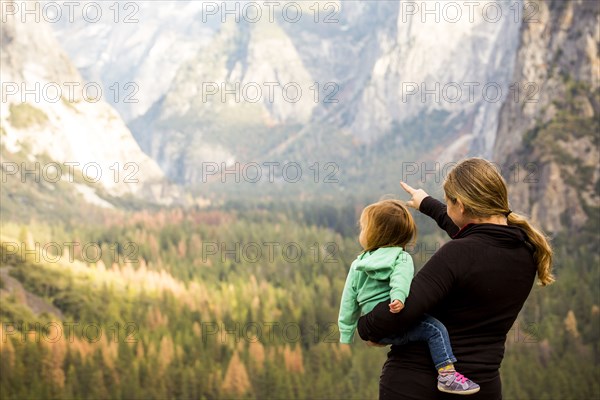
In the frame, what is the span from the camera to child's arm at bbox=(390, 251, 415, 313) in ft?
25.7

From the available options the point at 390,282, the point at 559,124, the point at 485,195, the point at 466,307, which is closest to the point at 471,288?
the point at 466,307

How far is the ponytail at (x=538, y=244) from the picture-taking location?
816 centimetres

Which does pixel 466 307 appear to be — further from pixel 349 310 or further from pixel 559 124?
pixel 559 124

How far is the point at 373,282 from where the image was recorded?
8.58m

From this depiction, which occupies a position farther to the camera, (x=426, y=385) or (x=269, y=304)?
(x=269, y=304)

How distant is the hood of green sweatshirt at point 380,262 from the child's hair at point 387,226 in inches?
4.3

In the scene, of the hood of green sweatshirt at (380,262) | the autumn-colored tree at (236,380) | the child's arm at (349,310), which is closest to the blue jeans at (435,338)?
the hood of green sweatshirt at (380,262)

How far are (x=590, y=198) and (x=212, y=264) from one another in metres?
77.1

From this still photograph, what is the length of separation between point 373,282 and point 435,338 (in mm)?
1025

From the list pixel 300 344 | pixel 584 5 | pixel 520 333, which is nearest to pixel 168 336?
pixel 300 344

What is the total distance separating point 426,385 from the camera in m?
7.95

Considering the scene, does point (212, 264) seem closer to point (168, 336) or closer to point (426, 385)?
point (168, 336)

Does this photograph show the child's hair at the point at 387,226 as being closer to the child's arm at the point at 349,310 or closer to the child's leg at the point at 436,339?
the child's arm at the point at 349,310

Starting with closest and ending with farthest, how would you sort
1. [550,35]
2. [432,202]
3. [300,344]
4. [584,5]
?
[432,202] < [300,344] < [584,5] < [550,35]
